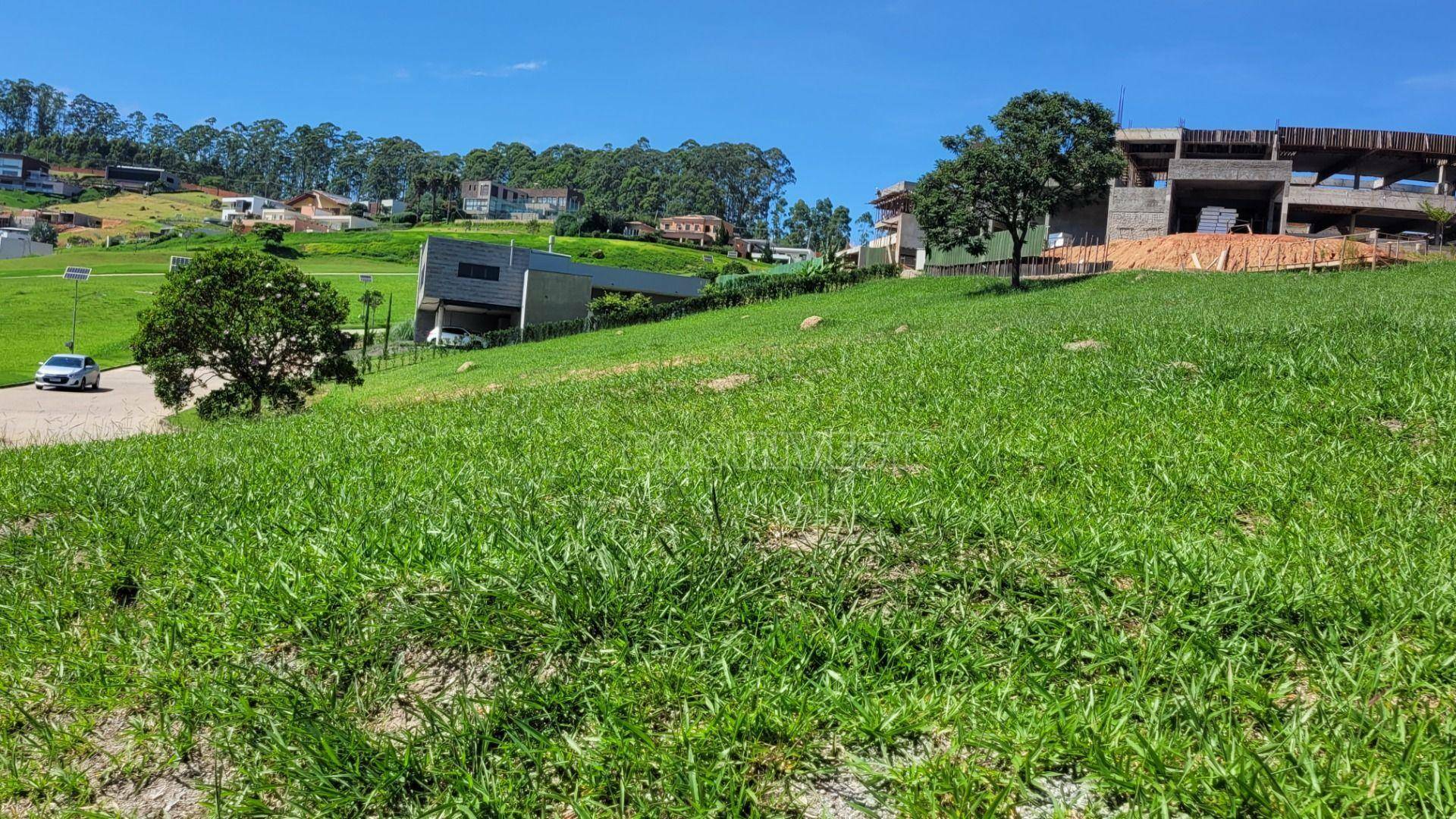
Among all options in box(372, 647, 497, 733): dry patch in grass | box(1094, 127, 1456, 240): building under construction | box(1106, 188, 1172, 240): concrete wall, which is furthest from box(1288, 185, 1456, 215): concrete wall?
box(372, 647, 497, 733): dry patch in grass

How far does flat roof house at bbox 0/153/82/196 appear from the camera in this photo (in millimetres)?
151750

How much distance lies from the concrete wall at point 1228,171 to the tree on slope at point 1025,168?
15.6 m

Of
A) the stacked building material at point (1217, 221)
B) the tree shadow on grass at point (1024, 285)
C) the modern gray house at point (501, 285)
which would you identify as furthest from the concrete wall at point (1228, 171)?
the modern gray house at point (501, 285)

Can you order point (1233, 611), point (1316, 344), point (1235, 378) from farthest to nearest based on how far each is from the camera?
1. point (1316, 344)
2. point (1235, 378)
3. point (1233, 611)

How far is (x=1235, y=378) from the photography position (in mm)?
8516

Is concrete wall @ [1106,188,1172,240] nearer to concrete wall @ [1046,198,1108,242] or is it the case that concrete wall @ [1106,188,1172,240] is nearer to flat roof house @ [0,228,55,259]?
concrete wall @ [1046,198,1108,242]

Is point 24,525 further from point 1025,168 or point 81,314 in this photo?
point 81,314

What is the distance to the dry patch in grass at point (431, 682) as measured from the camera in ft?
10.1

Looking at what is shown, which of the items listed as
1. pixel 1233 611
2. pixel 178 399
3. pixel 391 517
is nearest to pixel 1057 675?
pixel 1233 611

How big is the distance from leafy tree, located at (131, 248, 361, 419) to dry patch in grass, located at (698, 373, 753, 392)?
1542 cm

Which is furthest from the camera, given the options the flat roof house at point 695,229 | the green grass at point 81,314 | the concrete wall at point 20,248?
the flat roof house at point 695,229

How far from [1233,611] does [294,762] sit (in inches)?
138

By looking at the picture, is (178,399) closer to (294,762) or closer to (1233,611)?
(294,762)

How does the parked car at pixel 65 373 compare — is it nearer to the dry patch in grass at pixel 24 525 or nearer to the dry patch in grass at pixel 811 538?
the dry patch in grass at pixel 24 525
